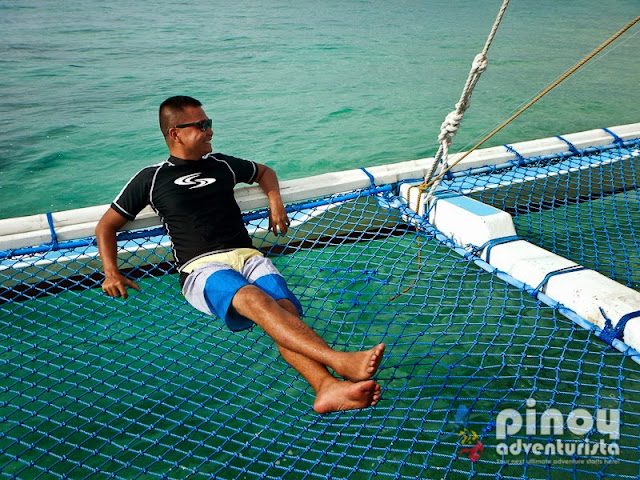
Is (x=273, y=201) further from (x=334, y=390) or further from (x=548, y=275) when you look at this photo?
(x=548, y=275)

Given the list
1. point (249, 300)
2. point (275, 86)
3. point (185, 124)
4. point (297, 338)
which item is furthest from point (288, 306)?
→ point (275, 86)

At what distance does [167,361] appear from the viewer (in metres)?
2.67

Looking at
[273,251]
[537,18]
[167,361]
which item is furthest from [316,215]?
[537,18]

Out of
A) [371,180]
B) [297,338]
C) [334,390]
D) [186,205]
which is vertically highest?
[186,205]

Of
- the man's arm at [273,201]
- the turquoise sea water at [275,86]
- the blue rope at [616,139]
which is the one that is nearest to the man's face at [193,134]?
the man's arm at [273,201]

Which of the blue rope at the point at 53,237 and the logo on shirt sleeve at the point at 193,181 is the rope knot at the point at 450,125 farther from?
the blue rope at the point at 53,237

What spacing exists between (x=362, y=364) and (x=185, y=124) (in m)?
1.42

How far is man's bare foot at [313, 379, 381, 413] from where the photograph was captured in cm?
165

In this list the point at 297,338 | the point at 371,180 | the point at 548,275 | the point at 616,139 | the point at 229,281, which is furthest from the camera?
the point at 616,139

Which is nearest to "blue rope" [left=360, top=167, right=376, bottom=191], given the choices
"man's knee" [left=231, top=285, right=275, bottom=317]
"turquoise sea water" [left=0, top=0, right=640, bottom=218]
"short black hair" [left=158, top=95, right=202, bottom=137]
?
"short black hair" [left=158, top=95, right=202, bottom=137]

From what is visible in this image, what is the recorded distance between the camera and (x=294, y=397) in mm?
2449

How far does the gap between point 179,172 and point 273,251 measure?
3.13ft

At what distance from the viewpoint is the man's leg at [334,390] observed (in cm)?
166

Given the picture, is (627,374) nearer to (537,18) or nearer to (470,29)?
(470,29)
